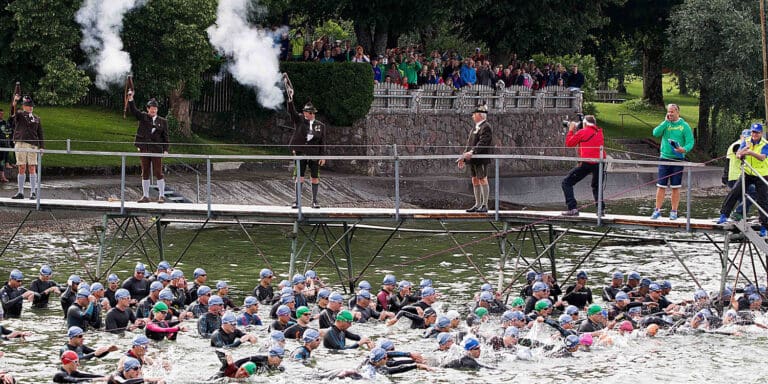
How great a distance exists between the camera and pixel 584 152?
31.5m

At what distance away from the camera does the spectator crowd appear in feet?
181

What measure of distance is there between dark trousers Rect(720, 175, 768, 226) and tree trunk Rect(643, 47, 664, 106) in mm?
50728

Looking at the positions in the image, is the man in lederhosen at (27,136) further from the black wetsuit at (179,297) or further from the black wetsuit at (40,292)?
the black wetsuit at (179,297)

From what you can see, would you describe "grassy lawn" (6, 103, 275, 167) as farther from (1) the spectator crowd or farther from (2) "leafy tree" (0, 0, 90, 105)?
(1) the spectator crowd

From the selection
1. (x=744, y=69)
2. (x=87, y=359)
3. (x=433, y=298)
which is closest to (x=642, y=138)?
(x=744, y=69)

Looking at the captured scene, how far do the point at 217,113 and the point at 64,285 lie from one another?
85.0 feet

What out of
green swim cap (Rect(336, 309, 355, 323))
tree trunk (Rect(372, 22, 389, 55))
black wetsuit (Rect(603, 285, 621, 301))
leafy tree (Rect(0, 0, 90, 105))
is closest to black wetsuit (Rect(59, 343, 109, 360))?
green swim cap (Rect(336, 309, 355, 323))

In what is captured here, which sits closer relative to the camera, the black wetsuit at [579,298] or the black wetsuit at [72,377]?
the black wetsuit at [72,377]

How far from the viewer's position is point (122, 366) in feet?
78.5

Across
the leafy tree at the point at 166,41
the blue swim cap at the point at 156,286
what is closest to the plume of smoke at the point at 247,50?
the leafy tree at the point at 166,41

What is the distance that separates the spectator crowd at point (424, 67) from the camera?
5516 cm

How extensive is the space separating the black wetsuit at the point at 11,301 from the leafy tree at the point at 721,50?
43.9 meters

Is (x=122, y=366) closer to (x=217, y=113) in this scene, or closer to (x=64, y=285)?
(x=64, y=285)

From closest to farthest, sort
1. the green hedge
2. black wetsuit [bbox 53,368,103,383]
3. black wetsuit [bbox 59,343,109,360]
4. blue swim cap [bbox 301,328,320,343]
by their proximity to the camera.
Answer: black wetsuit [bbox 53,368,103,383] → black wetsuit [bbox 59,343,109,360] → blue swim cap [bbox 301,328,320,343] → the green hedge
